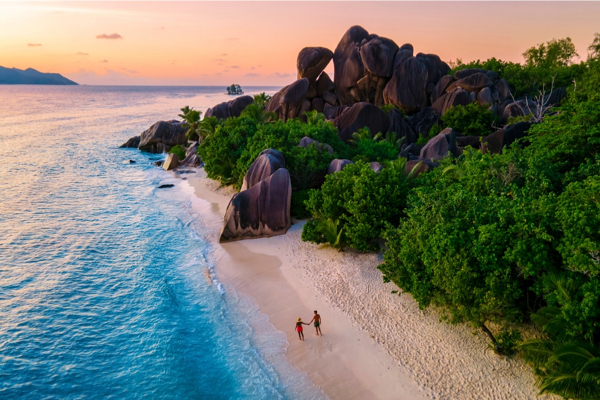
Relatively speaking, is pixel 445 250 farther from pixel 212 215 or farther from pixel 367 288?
pixel 212 215

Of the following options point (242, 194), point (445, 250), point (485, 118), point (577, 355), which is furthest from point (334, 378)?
point (485, 118)

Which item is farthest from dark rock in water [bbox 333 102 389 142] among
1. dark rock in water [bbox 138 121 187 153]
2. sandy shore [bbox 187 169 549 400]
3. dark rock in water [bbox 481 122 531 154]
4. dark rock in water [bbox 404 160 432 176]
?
dark rock in water [bbox 138 121 187 153]

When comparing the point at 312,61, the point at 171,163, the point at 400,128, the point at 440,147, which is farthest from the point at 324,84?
the point at 440,147

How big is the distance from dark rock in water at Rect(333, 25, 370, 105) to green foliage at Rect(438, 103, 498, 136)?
16.8 metres

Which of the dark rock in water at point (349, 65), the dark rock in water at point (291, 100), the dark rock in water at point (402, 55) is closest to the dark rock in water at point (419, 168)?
the dark rock in water at point (291, 100)

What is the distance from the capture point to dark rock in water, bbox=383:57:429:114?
5528 cm

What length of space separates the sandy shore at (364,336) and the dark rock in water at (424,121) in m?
34.4

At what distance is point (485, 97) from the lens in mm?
50000

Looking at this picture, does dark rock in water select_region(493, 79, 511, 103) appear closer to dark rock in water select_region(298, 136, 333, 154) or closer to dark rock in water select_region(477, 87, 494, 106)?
dark rock in water select_region(477, 87, 494, 106)

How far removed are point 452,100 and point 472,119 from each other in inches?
218

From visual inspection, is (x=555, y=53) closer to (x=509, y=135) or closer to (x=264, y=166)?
(x=509, y=135)

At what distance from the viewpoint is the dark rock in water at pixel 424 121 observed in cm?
5062

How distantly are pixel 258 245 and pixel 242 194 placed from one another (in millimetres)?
3637

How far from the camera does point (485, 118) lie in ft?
151
